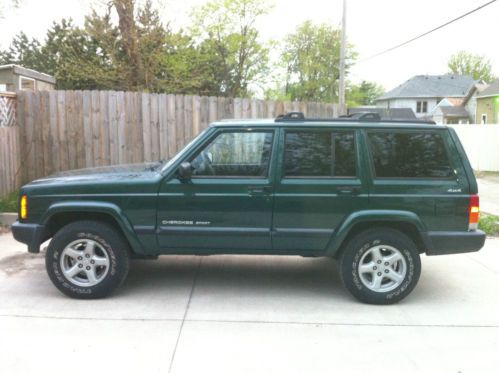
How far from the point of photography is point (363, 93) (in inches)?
2110

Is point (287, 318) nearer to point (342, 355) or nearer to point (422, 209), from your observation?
point (342, 355)

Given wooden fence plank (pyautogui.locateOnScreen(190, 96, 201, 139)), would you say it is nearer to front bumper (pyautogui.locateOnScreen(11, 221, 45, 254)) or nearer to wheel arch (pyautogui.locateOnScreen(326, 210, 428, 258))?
front bumper (pyautogui.locateOnScreen(11, 221, 45, 254))

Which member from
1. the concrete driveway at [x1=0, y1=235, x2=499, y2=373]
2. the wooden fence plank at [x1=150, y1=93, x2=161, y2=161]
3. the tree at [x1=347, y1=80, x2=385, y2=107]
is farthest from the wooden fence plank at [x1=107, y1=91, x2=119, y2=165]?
the tree at [x1=347, y1=80, x2=385, y2=107]

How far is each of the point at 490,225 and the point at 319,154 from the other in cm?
470

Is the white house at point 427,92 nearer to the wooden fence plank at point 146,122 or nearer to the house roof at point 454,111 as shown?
the house roof at point 454,111

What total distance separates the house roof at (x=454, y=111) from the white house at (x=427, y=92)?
36.0 feet

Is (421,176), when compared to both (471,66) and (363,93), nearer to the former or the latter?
(363,93)

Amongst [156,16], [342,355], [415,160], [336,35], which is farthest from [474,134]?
[336,35]

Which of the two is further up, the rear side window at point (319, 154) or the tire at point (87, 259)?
the rear side window at point (319, 154)

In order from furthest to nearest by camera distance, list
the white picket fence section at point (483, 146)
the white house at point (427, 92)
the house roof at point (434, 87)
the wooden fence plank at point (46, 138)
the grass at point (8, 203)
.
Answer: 1. the house roof at point (434, 87)
2. the white house at point (427, 92)
3. the white picket fence section at point (483, 146)
4. the wooden fence plank at point (46, 138)
5. the grass at point (8, 203)

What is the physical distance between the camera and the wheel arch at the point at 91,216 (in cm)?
462

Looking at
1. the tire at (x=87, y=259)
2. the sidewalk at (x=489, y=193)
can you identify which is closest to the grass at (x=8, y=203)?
the tire at (x=87, y=259)

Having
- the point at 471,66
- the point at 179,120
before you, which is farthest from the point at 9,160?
the point at 471,66

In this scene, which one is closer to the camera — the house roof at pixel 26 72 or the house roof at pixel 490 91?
the house roof at pixel 26 72
